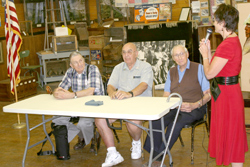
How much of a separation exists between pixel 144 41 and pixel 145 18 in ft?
1.54

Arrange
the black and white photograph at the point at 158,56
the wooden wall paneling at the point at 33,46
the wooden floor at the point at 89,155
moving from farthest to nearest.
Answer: the wooden wall paneling at the point at 33,46
the black and white photograph at the point at 158,56
the wooden floor at the point at 89,155

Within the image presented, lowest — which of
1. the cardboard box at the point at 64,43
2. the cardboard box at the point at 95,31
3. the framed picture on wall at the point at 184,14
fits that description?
the cardboard box at the point at 64,43

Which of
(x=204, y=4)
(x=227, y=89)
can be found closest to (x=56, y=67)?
(x=204, y=4)

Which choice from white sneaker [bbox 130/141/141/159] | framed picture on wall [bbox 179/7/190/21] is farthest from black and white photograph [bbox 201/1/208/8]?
white sneaker [bbox 130/141/141/159]

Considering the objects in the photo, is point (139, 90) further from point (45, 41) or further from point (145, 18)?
point (45, 41)

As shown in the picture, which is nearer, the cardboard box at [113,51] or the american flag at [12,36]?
the american flag at [12,36]

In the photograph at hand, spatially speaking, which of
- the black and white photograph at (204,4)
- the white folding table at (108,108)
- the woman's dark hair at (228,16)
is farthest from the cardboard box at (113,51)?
the woman's dark hair at (228,16)

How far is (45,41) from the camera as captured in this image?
880 cm

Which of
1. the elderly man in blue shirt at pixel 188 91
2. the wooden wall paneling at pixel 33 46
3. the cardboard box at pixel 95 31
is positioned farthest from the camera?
the wooden wall paneling at pixel 33 46

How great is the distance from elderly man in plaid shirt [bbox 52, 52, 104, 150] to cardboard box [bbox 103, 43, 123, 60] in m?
3.36

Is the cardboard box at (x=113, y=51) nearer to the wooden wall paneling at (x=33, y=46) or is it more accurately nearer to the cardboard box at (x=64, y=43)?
the cardboard box at (x=64, y=43)

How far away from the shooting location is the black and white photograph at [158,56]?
6.95 metres

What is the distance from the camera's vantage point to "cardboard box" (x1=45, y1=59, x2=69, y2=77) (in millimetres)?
8305

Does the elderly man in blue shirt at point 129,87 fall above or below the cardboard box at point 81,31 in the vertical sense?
below
